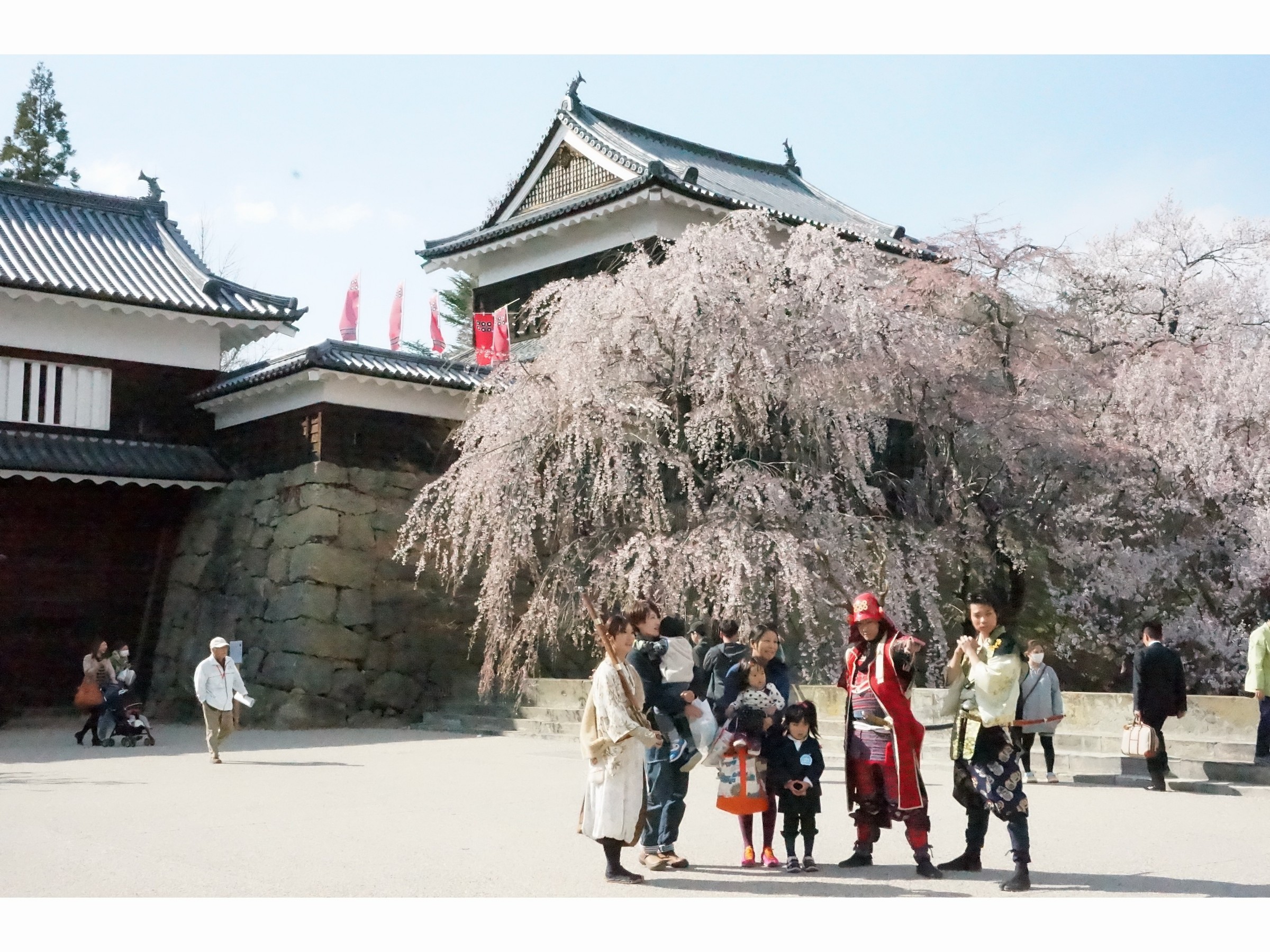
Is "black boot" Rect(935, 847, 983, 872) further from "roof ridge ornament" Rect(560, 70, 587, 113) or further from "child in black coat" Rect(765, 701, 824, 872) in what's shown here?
"roof ridge ornament" Rect(560, 70, 587, 113)

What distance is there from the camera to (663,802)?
23.2 ft

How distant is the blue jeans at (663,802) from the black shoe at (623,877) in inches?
18.0

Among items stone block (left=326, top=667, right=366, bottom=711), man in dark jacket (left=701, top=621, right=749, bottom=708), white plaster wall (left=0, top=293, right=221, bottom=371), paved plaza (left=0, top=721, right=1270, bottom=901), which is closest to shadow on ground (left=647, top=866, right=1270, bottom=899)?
paved plaza (left=0, top=721, right=1270, bottom=901)

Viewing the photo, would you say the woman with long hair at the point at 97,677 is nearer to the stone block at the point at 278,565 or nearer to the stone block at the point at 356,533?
the stone block at the point at 278,565

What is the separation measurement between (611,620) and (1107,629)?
1466 centimetres

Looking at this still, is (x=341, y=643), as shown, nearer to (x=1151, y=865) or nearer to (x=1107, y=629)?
(x=1107, y=629)

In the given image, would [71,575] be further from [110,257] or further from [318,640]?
[110,257]

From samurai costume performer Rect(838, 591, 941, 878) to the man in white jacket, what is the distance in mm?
8271

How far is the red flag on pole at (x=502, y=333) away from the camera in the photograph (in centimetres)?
2345

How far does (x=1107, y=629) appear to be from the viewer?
1942 cm

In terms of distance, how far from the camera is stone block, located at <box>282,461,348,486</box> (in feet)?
60.4

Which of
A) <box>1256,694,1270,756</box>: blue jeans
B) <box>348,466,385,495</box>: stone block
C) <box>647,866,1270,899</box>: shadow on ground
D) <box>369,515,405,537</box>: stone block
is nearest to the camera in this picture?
<box>647,866,1270,899</box>: shadow on ground

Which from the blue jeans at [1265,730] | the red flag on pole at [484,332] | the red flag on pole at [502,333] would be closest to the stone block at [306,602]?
the red flag on pole at [484,332]
